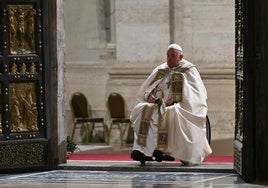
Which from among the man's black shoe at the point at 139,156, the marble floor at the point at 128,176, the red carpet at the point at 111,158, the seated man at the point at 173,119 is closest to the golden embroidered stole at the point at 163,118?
the seated man at the point at 173,119

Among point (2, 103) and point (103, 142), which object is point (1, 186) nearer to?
point (2, 103)

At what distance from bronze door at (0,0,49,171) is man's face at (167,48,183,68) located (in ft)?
5.82

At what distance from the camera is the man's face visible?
14703 millimetres

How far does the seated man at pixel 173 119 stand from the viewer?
14.3 meters

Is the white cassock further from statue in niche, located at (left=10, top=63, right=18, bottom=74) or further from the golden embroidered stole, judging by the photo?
statue in niche, located at (left=10, top=63, right=18, bottom=74)

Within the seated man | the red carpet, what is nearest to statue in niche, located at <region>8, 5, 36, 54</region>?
the seated man

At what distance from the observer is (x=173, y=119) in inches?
564

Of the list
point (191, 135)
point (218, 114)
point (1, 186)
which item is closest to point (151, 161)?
point (191, 135)

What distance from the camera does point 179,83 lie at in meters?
14.7

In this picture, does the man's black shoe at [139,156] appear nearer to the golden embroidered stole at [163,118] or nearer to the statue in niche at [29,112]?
the golden embroidered stole at [163,118]

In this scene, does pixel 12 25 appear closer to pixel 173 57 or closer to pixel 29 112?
pixel 29 112

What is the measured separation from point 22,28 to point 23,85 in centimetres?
78

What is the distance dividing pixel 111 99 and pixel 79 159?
4.23m

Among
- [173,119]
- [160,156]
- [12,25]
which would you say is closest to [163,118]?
[173,119]
